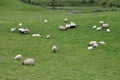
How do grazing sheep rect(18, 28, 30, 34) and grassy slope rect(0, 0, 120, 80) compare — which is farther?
grazing sheep rect(18, 28, 30, 34)

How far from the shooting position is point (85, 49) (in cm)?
2156

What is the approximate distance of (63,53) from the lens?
67.7 ft

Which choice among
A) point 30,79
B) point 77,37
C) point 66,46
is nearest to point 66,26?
point 77,37

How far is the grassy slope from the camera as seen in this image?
15.8m

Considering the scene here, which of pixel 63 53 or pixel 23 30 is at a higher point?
pixel 63 53

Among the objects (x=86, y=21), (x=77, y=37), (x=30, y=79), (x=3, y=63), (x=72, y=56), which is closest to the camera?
(x=30, y=79)

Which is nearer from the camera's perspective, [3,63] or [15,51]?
[3,63]

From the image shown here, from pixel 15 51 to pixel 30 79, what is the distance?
6.60m

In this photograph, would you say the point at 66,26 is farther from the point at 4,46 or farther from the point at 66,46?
the point at 4,46

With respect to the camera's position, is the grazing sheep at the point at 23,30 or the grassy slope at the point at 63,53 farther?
the grazing sheep at the point at 23,30

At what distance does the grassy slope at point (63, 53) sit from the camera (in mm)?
15758

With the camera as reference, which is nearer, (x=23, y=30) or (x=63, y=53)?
(x=63, y=53)

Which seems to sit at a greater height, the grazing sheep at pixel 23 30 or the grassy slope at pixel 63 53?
the grassy slope at pixel 63 53

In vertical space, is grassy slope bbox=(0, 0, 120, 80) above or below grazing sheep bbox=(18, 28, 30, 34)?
above
